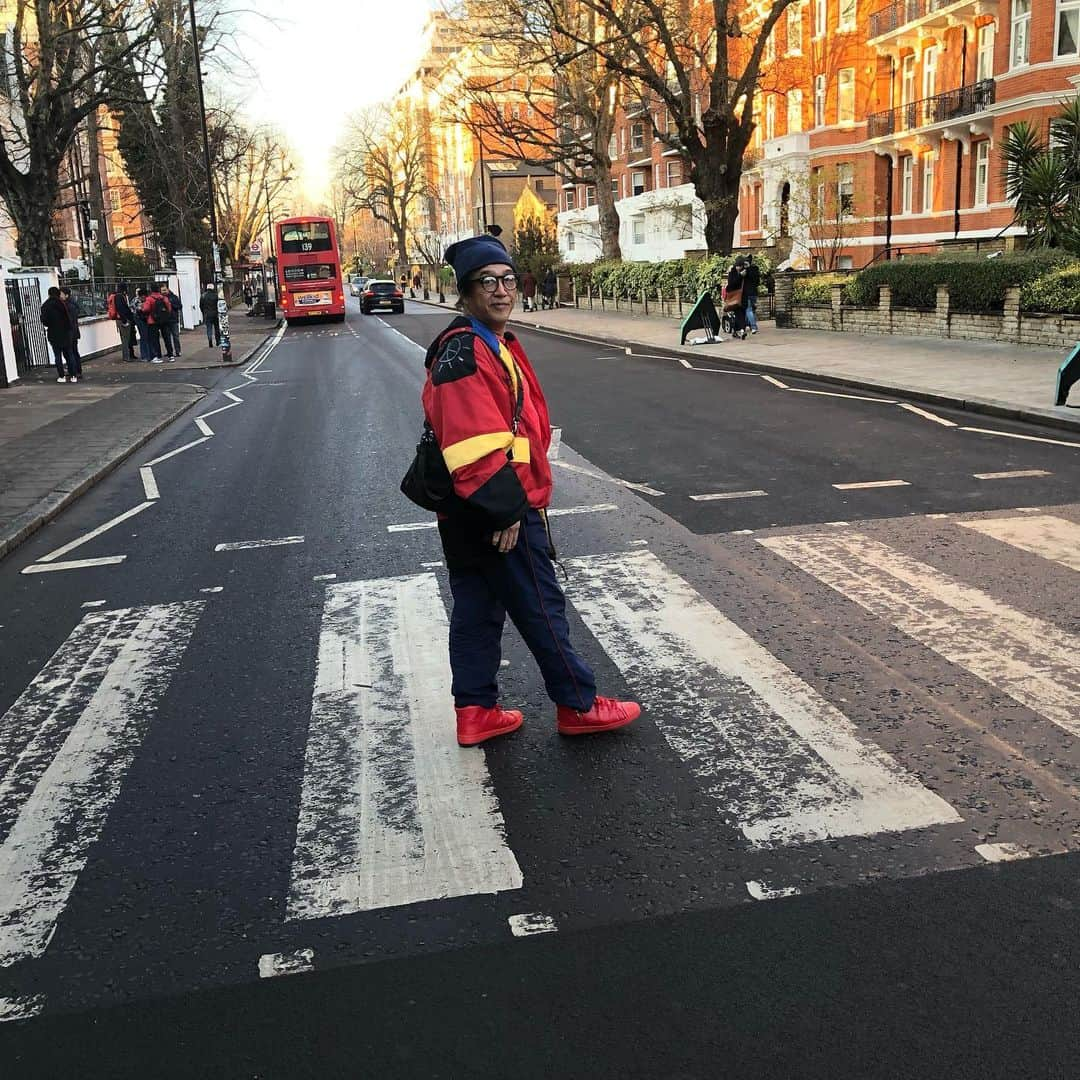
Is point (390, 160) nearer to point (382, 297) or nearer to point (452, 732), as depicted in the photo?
point (382, 297)

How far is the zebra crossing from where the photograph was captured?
344 cm

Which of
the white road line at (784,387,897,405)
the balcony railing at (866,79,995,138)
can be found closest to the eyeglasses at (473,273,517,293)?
the white road line at (784,387,897,405)

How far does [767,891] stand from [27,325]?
80.1ft

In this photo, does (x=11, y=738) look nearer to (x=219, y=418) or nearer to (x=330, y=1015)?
(x=330, y=1015)

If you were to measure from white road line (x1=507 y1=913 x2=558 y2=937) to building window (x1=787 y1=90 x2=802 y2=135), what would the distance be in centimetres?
4538

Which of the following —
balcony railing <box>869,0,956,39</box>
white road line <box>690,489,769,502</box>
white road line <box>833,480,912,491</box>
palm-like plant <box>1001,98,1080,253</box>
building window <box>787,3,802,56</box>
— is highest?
building window <box>787,3,802,56</box>

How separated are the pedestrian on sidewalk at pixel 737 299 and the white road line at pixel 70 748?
65.3ft

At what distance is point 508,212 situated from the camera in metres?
98.2

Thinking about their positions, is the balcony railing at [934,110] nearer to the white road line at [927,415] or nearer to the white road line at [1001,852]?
the white road line at [927,415]

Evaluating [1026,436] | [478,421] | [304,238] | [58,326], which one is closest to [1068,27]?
[1026,436]

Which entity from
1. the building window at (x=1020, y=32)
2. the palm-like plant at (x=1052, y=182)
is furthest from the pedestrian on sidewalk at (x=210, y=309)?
the building window at (x=1020, y=32)

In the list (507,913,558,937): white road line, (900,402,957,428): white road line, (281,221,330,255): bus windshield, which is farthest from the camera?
(281,221,330,255): bus windshield

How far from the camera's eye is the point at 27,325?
2397 centimetres

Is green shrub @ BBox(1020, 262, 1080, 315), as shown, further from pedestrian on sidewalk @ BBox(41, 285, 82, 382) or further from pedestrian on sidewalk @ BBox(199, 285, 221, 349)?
pedestrian on sidewalk @ BBox(199, 285, 221, 349)
